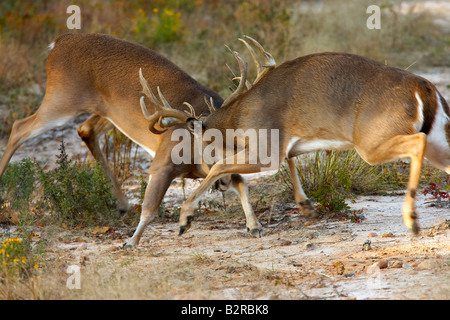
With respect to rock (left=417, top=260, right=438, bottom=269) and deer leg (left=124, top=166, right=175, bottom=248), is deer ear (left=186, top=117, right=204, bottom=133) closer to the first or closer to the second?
deer leg (left=124, top=166, right=175, bottom=248)

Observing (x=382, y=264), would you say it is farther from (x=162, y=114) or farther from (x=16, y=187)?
(x=16, y=187)

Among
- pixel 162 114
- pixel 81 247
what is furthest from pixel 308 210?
pixel 81 247

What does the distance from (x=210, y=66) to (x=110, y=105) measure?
5083 millimetres

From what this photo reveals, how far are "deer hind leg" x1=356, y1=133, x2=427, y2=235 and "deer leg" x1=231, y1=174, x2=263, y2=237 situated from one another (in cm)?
183

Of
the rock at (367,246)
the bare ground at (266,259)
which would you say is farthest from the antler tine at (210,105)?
the rock at (367,246)

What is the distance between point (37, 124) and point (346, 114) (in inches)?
152

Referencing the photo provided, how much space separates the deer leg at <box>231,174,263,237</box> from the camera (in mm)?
7418

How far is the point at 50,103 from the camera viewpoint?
817 cm

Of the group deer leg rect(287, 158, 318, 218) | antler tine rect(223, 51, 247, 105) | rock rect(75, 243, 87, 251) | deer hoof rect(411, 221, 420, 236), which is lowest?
rock rect(75, 243, 87, 251)

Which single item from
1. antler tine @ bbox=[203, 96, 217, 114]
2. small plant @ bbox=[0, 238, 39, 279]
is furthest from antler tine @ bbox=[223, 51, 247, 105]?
small plant @ bbox=[0, 238, 39, 279]

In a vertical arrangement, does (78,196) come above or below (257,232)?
above

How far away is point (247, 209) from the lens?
756 centimetres
